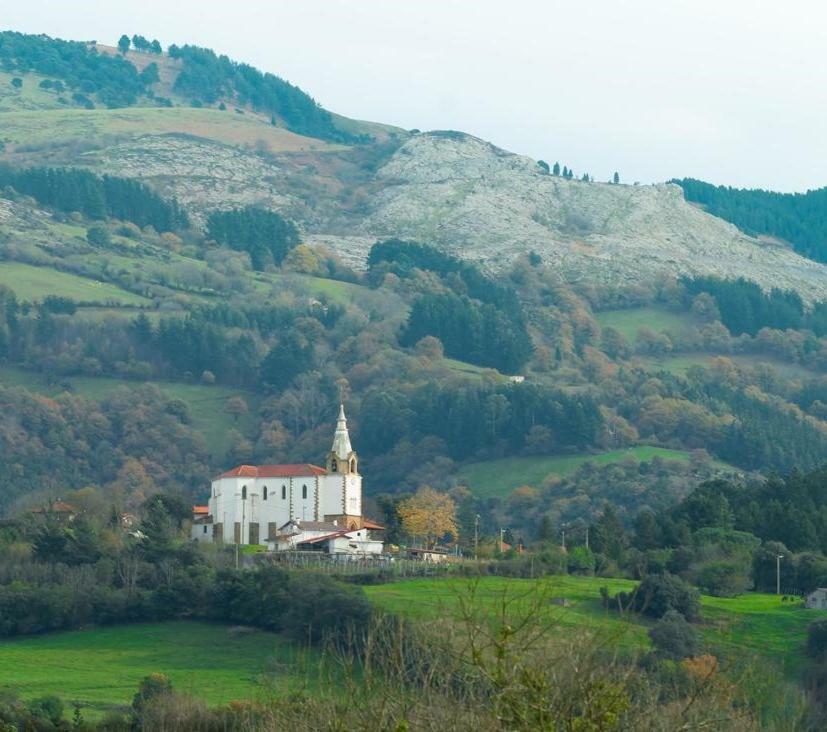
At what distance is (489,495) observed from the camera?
465ft

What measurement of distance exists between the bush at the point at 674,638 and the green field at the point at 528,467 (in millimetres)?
60360

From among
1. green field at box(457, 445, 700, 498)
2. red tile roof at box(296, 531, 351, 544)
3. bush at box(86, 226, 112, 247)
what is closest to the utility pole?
red tile roof at box(296, 531, 351, 544)

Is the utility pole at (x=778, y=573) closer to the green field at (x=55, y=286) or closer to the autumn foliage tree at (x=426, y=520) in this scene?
the autumn foliage tree at (x=426, y=520)

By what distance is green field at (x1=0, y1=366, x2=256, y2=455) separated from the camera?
162 meters

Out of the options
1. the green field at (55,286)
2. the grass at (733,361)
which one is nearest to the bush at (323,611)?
the green field at (55,286)

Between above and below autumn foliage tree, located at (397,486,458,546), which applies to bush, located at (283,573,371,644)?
below

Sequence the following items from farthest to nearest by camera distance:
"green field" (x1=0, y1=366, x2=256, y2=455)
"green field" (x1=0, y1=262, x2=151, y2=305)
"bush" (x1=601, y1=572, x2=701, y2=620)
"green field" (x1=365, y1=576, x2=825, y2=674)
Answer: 1. "green field" (x1=0, y1=262, x2=151, y2=305)
2. "green field" (x1=0, y1=366, x2=256, y2=455)
3. "bush" (x1=601, y1=572, x2=701, y2=620)
4. "green field" (x1=365, y1=576, x2=825, y2=674)

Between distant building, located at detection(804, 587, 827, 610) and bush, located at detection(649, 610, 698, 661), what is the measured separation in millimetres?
10237

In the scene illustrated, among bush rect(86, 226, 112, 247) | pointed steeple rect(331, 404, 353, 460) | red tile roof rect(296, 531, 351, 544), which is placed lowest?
red tile roof rect(296, 531, 351, 544)

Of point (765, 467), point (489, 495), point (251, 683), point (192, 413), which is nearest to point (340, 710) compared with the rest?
point (251, 683)

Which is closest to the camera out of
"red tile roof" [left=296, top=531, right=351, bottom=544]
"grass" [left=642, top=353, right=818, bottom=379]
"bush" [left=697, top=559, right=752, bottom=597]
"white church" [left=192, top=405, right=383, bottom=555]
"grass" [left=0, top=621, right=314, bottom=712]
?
"grass" [left=0, top=621, right=314, bottom=712]

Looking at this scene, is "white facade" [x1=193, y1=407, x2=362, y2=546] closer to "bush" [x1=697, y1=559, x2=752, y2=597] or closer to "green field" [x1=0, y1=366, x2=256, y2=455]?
"bush" [x1=697, y1=559, x2=752, y2=597]

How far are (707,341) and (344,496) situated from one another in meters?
87.3

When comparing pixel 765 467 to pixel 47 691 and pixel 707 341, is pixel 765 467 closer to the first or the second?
pixel 707 341
